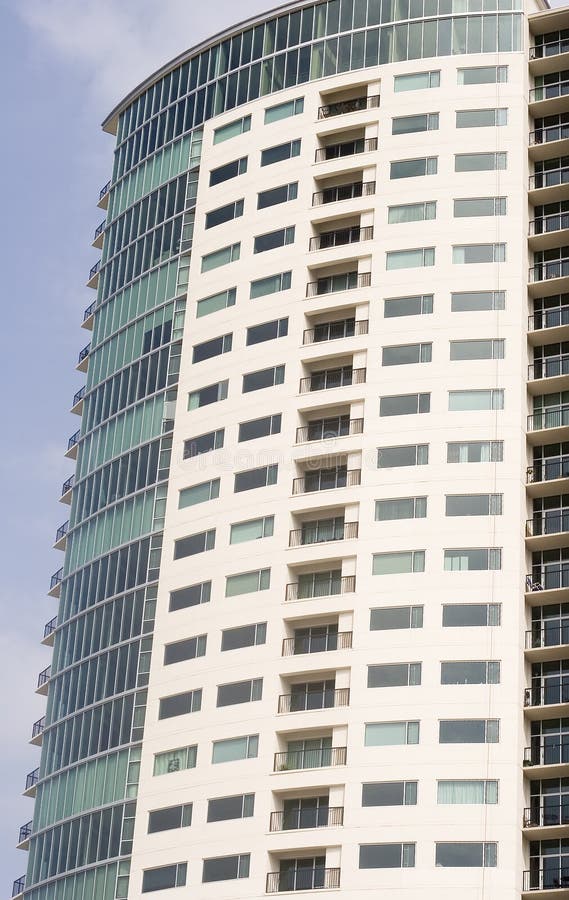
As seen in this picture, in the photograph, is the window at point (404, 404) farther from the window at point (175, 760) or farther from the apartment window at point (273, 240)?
the window at point (175, 760)

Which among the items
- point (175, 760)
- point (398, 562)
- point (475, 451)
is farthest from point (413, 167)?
point (175, 760)

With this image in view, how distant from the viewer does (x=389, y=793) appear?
80625mm

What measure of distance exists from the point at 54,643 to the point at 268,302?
1085 inches

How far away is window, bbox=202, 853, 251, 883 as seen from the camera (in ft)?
273

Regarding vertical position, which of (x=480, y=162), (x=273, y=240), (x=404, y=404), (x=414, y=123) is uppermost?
(x=414, y=123)

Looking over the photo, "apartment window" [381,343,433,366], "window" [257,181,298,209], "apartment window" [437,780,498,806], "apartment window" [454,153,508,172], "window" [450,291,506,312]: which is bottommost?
"apartment window" [437,780,498,806]

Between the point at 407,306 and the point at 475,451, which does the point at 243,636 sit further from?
the point at 407,306

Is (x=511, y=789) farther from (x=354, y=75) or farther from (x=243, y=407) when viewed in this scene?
Result: (x=354, y=75)

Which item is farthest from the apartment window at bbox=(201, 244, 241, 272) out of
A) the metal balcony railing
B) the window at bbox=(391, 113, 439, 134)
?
the window at bbox=(391, 113, 439, 134)

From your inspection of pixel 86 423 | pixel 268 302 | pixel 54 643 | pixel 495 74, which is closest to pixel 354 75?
pixel 495 74

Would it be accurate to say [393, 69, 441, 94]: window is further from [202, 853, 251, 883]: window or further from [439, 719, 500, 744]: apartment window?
[202, 853, 251, 883]: window

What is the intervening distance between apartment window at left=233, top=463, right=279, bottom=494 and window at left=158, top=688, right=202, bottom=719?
11801 mm

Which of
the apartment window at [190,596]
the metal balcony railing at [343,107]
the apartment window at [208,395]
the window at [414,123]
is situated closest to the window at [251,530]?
the apartment window at [190,596]

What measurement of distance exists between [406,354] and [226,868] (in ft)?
97.0
